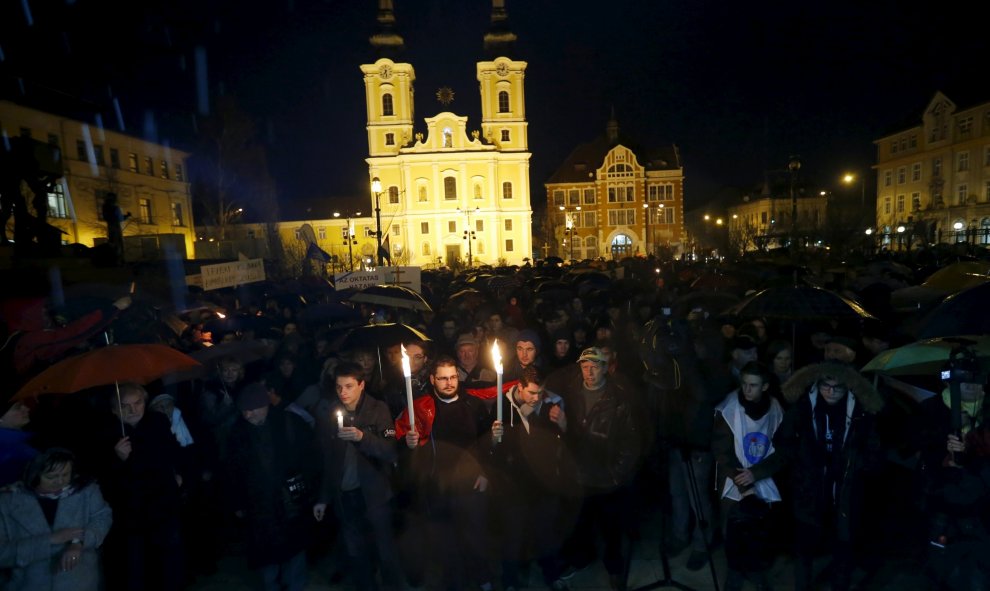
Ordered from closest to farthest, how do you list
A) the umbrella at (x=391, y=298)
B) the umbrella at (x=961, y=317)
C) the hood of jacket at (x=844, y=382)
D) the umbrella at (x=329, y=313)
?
the hood of jacket at (x=844, y=382) < the umbrella at (x=961, y=317) < the umbrella at (x=391, y=298) < the umbrella at (x=329, y=313)

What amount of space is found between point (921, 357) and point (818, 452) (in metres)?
1.11

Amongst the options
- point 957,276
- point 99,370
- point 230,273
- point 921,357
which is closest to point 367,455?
point 99,370

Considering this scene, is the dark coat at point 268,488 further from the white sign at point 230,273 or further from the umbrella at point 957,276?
the umbrella at point 957,276

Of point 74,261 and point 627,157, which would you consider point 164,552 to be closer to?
point 74,261

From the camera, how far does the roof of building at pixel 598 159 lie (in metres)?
67.6

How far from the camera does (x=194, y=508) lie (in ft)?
16.2

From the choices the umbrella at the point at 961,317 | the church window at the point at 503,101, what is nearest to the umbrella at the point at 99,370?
the umbrella at the point at 961,317

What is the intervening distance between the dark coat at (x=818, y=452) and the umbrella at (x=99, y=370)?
4406 mm

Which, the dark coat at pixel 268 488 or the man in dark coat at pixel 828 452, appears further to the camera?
the dark coat at pixel 268 488

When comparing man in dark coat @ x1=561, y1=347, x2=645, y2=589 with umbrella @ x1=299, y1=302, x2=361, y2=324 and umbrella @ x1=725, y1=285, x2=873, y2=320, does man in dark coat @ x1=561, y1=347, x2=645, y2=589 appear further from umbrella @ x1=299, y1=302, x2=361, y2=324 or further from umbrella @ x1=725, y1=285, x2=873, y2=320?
umbrella @ x1=299, y1=302, x2=361, y2=324

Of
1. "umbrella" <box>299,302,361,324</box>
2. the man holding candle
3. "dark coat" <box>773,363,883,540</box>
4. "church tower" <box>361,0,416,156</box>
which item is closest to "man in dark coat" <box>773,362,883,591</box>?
"dark coat" <box>773,363,883,540</box>

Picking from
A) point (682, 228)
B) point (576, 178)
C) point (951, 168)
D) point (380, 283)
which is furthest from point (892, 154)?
point (380, 283)

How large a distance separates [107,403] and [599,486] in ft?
12.3

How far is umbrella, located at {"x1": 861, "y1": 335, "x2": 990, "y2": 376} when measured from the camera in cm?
418
